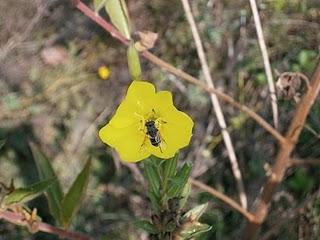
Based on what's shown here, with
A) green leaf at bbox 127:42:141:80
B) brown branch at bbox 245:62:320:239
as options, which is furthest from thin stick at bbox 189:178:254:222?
green leaf at bbox 127:42:141:80

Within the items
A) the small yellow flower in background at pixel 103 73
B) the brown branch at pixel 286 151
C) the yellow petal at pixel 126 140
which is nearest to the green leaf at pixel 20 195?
the yellow petal at pixel 126 140

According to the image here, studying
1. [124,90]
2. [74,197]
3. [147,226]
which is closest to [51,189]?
[74,197]

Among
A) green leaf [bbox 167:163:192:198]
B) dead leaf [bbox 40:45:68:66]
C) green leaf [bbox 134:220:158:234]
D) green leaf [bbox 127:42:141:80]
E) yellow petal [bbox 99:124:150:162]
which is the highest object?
green leaf [bbox 127:42:141:80]

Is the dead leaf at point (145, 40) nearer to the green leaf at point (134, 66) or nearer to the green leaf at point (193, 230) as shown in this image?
the green leaf at point (134, 66)

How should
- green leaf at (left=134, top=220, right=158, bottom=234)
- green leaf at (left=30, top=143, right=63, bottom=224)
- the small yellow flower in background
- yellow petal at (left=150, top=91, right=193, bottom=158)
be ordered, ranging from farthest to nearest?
the small yellow flower in background, green leaf at (left=30, top=143, right=63, bottom=224), green leaf at (left=134, top=220, right=158, bottom=234), yellow petal at (left=150, top=91, right=193, bottom=158)

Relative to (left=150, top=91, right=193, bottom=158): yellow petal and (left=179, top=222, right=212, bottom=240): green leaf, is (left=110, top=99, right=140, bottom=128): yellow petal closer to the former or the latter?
(left=150, top=91, right=193, bottom=158): yellow petal

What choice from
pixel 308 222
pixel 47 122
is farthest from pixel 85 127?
pixel 308 222

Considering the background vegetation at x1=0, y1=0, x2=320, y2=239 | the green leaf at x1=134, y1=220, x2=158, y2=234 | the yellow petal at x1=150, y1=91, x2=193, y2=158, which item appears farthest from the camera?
the background vegetation at x1=0, y1=0, x2=320, y2=239
